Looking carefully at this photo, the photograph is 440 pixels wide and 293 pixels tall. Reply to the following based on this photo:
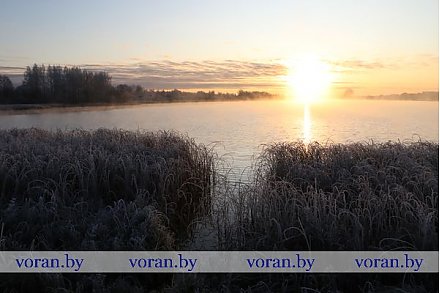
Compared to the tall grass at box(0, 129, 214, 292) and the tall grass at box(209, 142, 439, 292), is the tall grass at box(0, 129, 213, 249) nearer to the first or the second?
the tall grass at box(0, 129, 214, 292)

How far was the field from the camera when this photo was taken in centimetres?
422

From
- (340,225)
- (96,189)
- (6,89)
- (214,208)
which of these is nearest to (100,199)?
(96,189)

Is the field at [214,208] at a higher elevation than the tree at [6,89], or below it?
below

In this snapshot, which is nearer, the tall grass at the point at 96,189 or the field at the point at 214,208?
the field at the point at 214,208

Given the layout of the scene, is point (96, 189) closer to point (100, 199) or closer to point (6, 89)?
point (100, 199)

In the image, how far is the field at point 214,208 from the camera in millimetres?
4219

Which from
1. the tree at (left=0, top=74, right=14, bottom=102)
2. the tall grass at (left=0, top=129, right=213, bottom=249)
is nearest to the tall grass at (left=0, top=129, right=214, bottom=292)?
the tall grass at (left=0, top=129, right=213, bottom=249)

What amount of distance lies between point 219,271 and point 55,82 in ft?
191

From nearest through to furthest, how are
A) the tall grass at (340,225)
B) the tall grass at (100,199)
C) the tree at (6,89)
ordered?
the tall grass at (340,225)
the tall grass at (100,199)
the tree at (6,89)

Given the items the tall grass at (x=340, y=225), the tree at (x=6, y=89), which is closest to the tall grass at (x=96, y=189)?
the tall grass at (x=340, y=225)

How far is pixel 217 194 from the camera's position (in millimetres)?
8227

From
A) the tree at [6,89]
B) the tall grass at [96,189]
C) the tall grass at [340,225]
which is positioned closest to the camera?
the tall grass at [340,225]

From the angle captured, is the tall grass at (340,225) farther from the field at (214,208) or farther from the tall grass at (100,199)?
the tall grass at (100,199)

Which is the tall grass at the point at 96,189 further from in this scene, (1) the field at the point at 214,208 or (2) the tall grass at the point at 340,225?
(2) the tall grass at the point at 340,225
